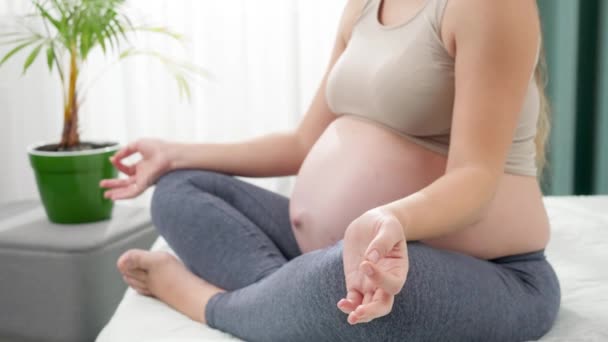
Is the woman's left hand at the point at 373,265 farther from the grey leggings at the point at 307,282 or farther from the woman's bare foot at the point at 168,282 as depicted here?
the woman's bare foot at the point at 168,282

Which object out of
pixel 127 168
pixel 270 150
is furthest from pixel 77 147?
pixel 270 150

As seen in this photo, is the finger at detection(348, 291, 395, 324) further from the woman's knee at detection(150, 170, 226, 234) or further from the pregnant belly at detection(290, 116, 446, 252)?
the woman's knee at detection(150, 170, 226, 234)

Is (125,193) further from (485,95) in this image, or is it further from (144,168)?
(485,95)

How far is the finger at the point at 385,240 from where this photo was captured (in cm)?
66

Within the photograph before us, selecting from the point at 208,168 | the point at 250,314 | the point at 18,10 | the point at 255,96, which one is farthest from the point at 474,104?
the point at 18,10

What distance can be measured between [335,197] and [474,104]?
0.25 metres

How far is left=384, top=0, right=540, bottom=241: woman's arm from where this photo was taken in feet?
2.74

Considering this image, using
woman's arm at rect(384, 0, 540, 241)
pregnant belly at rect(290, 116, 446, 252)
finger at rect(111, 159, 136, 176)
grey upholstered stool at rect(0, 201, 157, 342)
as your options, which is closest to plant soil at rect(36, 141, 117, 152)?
grey upholstered stool at rect(0, 201, 157, 342)

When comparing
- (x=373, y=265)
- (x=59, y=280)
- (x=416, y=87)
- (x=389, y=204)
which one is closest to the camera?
(x=373, y=265)

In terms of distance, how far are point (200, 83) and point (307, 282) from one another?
5.91ft

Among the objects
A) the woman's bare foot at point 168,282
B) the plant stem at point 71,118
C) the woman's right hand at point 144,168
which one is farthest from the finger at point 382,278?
the plant stem at point 71,118

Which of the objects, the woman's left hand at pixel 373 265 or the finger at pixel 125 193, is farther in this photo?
the finger at pixel 125 193

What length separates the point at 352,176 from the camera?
1005 mm

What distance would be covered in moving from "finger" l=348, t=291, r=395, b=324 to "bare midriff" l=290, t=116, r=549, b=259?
0.27m
